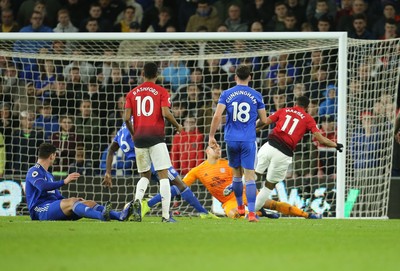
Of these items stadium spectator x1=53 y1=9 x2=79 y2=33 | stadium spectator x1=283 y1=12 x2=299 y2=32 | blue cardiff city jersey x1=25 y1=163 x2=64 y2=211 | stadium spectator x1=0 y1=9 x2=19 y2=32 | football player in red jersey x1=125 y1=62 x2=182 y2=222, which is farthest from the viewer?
stadium spectator x1=0 y1=9 x2=19 y2=32

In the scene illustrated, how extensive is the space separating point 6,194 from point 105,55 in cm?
296

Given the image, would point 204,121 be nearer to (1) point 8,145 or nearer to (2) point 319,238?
(1) point 8,145

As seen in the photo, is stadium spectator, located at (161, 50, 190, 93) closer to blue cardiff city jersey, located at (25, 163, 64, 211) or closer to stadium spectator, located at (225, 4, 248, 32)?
stadium spectator, located at (225, 4, 248, 32)

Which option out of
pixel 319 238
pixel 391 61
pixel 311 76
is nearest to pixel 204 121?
pixel 311 76

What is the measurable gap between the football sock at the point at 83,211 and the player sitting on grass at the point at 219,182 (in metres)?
3.04

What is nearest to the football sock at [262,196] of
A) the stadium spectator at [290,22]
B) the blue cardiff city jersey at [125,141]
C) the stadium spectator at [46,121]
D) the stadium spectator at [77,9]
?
the blue cardiff city jersey at [125,141]

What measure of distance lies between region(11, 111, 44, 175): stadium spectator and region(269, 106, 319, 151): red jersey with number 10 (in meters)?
4.84

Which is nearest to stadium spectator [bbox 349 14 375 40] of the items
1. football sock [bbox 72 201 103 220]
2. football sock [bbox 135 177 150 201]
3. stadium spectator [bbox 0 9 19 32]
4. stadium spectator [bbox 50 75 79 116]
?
stadium spectator [bbox 50 75 79 116]

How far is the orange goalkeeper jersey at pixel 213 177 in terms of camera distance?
1509 cm

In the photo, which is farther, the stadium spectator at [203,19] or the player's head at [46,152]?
the stadium spectator at [203,19]

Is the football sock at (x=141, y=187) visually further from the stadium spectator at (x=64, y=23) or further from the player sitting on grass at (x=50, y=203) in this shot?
the stadium spectator at (x=64, y=23)

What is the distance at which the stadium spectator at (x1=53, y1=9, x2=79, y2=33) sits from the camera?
19.4 meters

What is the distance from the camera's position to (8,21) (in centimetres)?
2000

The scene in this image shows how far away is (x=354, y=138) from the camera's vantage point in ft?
53.9
